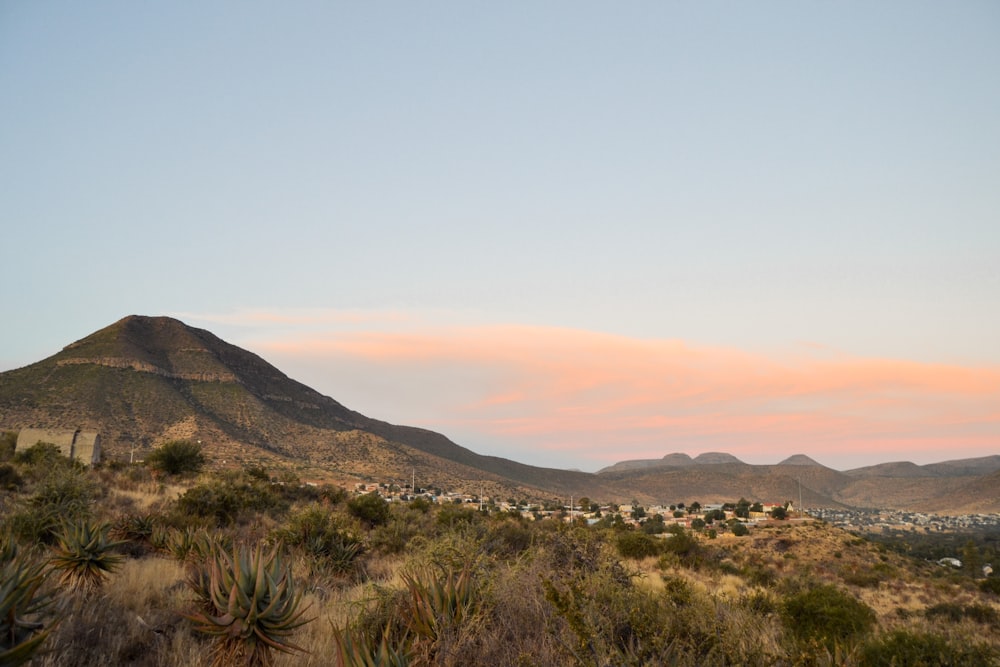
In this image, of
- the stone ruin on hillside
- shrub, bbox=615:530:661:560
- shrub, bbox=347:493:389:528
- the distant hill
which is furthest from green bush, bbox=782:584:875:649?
the distant hill

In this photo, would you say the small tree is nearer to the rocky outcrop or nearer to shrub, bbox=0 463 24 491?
shrub, bbox=0 463 24 491

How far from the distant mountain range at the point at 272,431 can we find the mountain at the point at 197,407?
0.18 m

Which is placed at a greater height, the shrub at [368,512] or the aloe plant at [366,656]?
the aloe plant at [366,656]

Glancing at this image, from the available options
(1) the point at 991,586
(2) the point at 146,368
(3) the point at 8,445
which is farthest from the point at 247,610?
(2) the point at 146,368

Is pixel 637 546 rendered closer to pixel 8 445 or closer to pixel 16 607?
pixel 16 607

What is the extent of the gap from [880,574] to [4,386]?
76435mm

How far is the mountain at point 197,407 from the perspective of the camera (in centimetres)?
5625

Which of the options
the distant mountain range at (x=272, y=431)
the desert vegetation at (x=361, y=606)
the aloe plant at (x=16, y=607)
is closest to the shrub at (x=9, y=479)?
the desert vegetation at (x=361, y=606)

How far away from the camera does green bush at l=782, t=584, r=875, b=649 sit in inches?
513

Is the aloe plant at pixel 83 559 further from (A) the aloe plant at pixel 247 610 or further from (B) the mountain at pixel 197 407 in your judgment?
(B) the mountain at pixel 197 407

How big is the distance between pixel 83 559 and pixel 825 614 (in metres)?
14.8

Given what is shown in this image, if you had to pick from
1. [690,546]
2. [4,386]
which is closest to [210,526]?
[690,546]

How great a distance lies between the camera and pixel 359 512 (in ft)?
73.9

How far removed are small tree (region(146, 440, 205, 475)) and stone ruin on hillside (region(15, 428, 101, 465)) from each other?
6231mm
